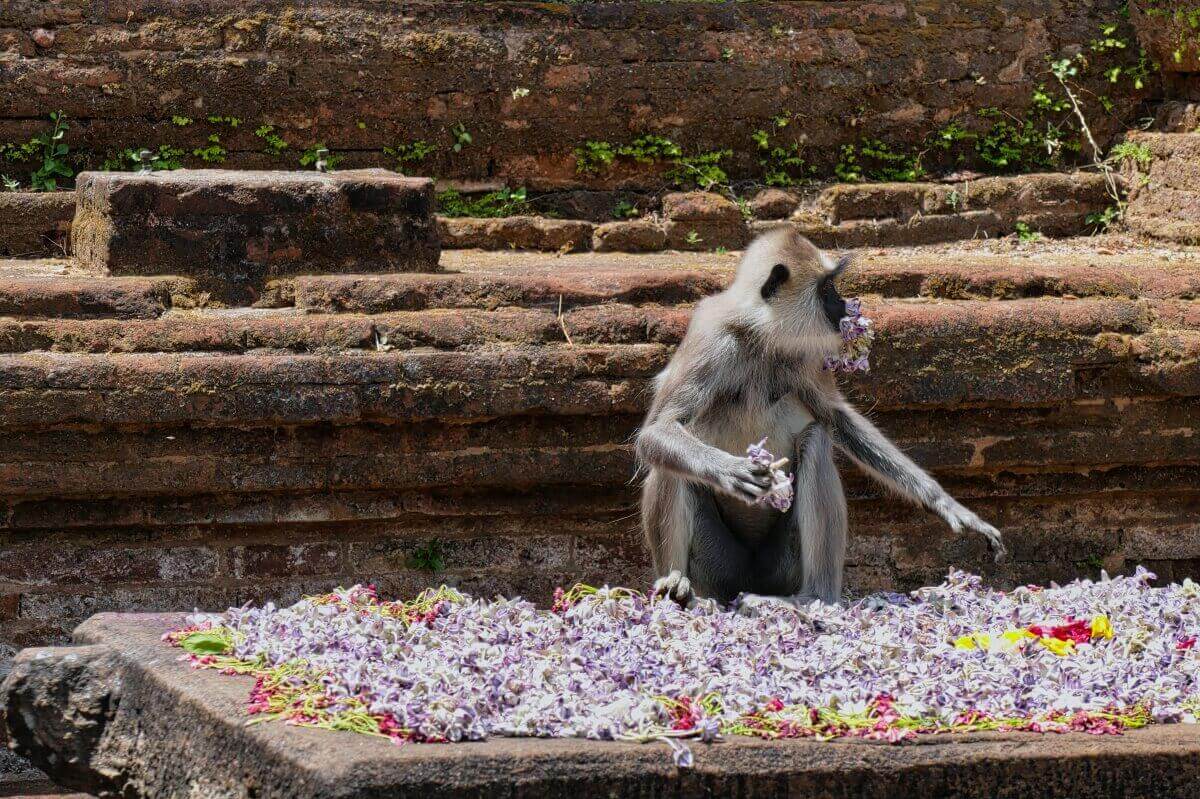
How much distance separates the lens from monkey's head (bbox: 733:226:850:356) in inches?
211

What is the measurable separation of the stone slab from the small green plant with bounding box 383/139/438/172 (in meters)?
1.73

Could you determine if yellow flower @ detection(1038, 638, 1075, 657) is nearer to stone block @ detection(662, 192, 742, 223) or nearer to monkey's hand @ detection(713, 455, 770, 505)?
monkey's hand @ detection(713, 455, 770, 505)

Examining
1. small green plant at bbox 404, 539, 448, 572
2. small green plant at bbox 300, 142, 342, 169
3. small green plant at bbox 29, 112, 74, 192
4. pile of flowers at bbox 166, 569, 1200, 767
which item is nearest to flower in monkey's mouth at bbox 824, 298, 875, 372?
pile of flowers at bbox 166, 569, 1200, 767

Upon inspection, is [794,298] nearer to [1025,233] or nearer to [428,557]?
[428,557]

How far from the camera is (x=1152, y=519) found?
671cm

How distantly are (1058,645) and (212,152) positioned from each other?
17.9 ft

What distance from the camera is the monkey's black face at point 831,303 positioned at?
17.4 feet

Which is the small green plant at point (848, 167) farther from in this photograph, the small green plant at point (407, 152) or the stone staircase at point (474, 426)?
the small green plant at point (407, 152)

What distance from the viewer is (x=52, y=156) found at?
8.02m

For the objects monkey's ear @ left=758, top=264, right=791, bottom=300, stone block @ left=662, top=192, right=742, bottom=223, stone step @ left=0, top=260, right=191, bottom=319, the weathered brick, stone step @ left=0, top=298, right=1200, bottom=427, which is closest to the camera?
monkey's ear @ left=758, top=264, right=791, bottom=300

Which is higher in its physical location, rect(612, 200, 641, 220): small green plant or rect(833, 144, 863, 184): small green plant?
rect(833, 144, 863, 184): small green plant

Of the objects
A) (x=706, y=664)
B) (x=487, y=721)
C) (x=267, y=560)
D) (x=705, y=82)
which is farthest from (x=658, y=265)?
(x=487, y=721)

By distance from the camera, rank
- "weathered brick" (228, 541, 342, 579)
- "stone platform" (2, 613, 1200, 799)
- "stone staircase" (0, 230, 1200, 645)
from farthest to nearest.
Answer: "weathered brick" (228, 541, 342, 579) < "stone staircase" (0, 230, 1200, 645) < "stone platform" (2, 613, 1200, 799)

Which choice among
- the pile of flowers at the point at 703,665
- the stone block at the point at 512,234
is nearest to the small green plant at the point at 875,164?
the stone block at the point at 512,234
